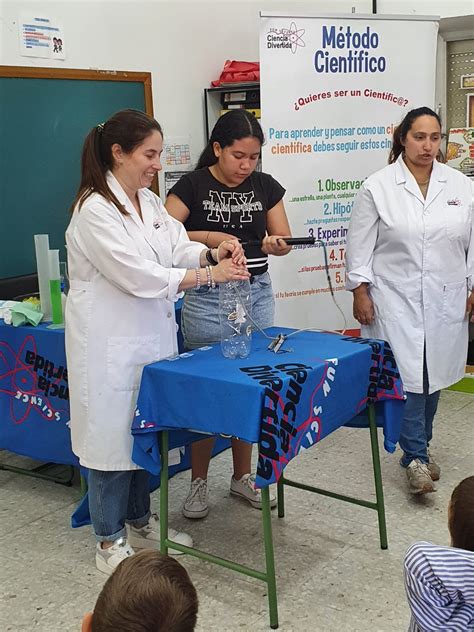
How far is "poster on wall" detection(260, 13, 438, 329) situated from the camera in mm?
3982

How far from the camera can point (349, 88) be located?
4.14 meters

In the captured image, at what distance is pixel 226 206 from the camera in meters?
2.74

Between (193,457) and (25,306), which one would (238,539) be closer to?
(193,457)

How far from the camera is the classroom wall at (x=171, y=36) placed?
3904 mm

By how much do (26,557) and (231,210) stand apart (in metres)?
1.38

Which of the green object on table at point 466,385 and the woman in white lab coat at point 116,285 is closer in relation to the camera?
the woman in white lab coat at point 116,285

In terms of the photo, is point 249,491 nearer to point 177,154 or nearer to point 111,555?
point 111,555

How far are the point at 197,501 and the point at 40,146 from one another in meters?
1.96

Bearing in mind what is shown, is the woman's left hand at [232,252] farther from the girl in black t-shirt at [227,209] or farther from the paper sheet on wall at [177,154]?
the paper sheet on wall at [177,154]

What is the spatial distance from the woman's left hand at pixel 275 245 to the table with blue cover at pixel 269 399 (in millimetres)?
323

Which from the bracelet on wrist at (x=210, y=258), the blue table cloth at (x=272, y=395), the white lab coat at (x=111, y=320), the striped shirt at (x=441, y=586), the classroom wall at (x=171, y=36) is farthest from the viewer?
the classroom wall at (x=171, y=36)

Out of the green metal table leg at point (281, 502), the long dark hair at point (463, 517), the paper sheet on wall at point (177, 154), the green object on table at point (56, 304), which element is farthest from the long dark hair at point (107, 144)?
the paper sheet on wall at point (177, 154)

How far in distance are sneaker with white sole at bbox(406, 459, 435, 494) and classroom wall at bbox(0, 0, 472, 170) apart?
245cm

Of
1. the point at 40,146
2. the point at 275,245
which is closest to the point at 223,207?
the point at 275,245
